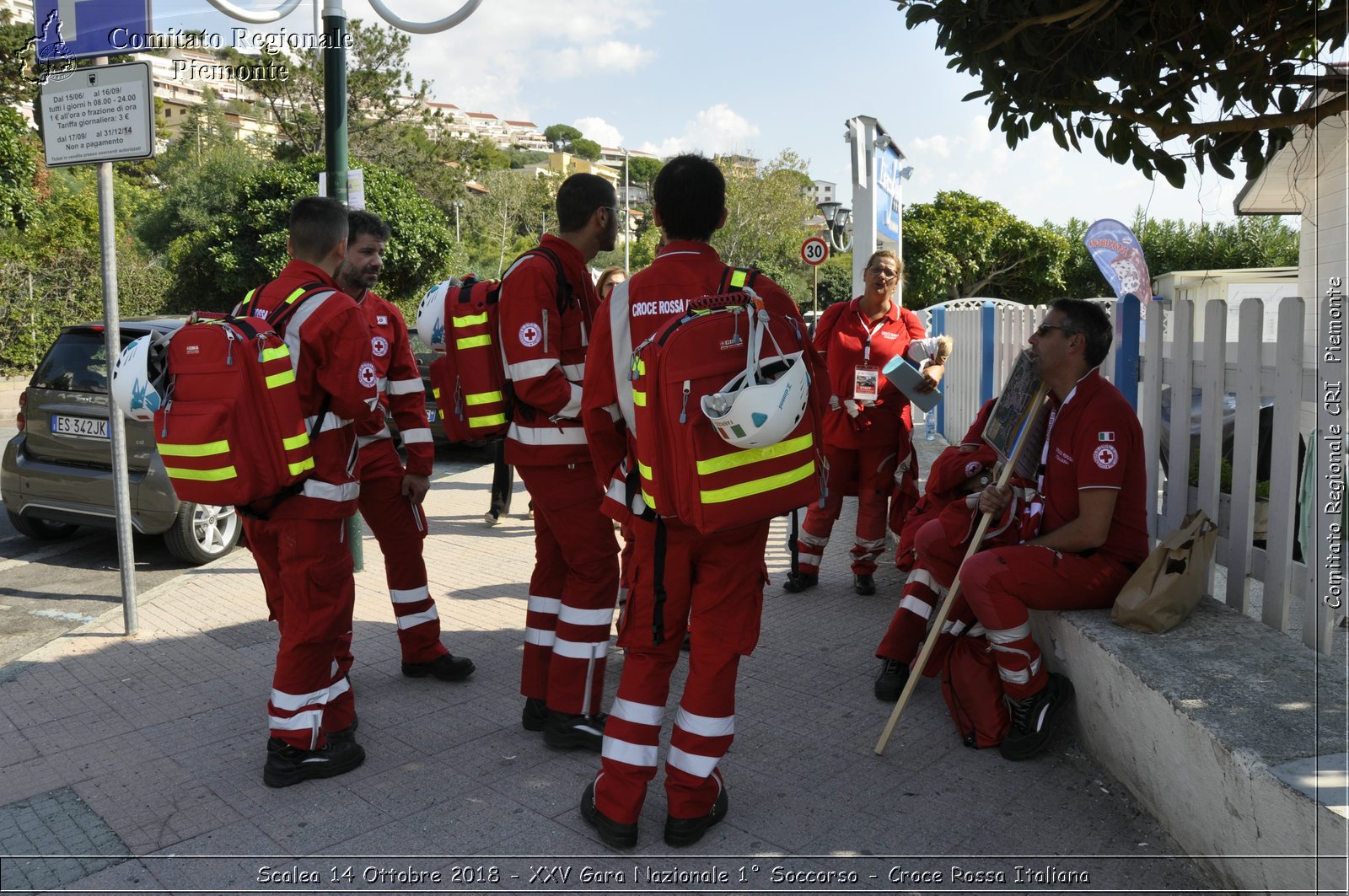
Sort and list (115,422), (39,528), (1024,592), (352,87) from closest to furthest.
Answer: (1024,592), (115,422), (39,528), (352,87)

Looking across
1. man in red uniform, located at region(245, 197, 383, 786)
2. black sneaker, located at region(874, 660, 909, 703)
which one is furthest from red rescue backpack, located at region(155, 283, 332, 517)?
black sneaker, located at region(874, 660, 909, 703)

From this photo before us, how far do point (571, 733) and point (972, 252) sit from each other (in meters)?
37.6

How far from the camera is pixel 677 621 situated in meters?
3.37

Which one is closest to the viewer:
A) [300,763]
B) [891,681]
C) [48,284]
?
[300,763]

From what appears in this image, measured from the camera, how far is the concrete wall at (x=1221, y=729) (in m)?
2.67

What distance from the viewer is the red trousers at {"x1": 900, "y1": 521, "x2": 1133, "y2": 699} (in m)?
3.91

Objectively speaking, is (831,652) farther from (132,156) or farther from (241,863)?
(132,156)

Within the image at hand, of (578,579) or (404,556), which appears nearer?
(578,579)

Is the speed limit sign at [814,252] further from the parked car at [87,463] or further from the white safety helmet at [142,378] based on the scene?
the white safety helmet at [142,378]

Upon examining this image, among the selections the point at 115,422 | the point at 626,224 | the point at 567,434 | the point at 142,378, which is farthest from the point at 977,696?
the point at 626,224

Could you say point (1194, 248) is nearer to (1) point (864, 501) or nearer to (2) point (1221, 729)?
(1) point (864, 501)

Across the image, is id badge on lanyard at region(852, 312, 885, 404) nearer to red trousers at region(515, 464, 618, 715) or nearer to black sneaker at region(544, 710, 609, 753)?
red trousers at region(515, 464, 618, 715)

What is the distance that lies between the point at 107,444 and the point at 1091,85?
6.68m

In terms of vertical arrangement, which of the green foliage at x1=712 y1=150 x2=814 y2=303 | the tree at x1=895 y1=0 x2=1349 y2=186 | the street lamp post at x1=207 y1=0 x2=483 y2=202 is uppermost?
the green foliage at x1=712 y1=150 x2=814 y2=303
